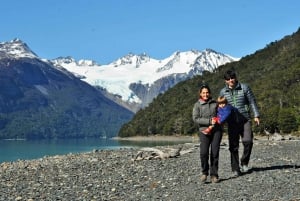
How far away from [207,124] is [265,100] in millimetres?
119698

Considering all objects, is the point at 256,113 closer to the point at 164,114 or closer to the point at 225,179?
the point at 225,179

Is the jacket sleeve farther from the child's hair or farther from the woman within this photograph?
the woman

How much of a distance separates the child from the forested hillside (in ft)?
254

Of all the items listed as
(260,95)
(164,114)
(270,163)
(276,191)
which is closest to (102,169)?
(270,163)

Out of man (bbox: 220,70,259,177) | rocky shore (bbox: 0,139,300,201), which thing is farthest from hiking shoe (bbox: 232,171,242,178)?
rocky shore (bbox: 0,139,300,201)

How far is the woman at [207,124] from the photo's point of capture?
13.9 metres

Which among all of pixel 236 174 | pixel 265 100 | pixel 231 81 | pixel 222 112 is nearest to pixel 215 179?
pixel 236 174

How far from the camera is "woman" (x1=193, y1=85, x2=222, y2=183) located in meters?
13.9

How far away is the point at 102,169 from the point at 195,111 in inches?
300

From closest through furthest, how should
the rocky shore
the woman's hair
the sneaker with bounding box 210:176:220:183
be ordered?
1. the rocky shore
2. the sneaker with bounding box 210:176:220:183
3. the woman's hair

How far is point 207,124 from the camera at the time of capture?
13984 millimetres

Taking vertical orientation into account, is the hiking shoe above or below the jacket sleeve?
below

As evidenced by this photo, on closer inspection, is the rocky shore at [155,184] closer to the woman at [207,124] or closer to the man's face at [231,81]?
the woman at [207,124]

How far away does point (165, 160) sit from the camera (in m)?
23.0
